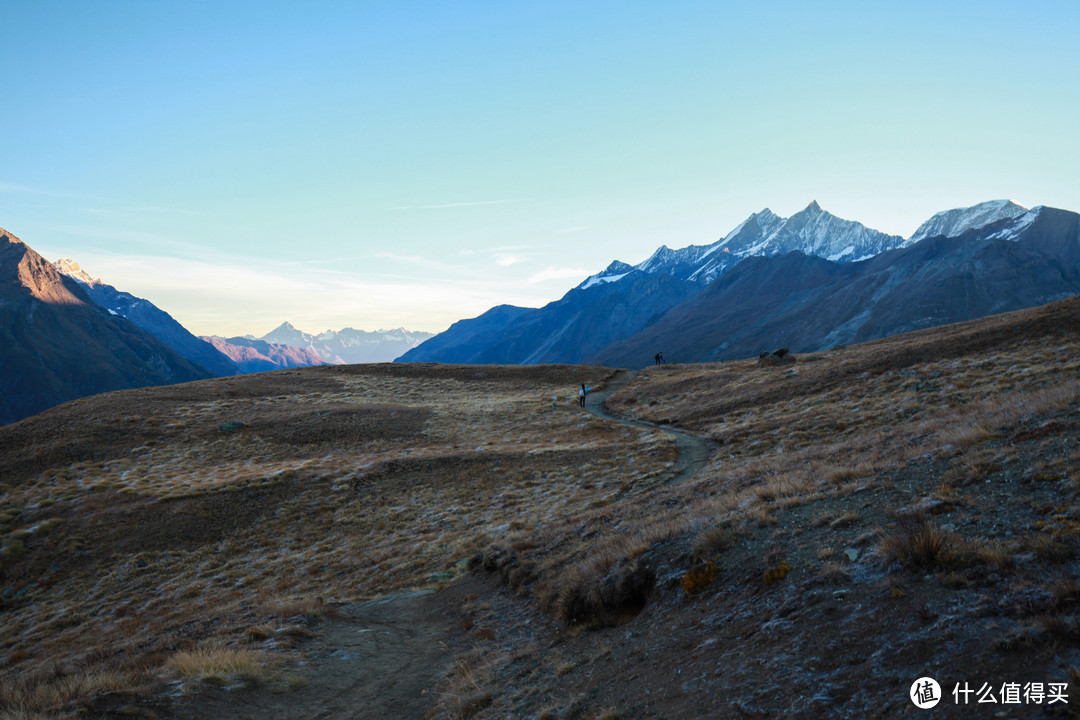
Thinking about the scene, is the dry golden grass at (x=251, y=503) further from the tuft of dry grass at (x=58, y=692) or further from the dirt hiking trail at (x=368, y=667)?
the dirt hiking trail at (x=368, y=667)

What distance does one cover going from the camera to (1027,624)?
547cm

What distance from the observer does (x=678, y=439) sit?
32.0 meters

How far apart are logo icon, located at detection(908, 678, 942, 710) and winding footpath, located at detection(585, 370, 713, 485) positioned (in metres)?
16.8

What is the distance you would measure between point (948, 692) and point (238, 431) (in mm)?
46942

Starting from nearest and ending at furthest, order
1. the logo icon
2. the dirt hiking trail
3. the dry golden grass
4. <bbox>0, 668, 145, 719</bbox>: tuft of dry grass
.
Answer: the logo icon, <bbox>0, 668, 145, 719</bbox>: tuft of dry grass, the dirt hiking trail, the dry golden grass

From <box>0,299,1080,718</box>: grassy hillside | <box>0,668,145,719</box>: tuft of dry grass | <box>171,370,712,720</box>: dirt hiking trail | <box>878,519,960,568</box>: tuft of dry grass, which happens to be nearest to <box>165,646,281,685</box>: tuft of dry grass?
<box>0,299,1080,718</box>: grassy hillside

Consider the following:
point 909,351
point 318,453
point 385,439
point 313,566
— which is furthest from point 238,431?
point 909,351

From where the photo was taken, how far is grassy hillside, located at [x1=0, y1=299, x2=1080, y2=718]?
21.3ft

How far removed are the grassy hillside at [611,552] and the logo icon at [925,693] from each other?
108mm

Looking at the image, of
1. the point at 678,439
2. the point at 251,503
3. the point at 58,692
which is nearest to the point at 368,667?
the point at 58,692

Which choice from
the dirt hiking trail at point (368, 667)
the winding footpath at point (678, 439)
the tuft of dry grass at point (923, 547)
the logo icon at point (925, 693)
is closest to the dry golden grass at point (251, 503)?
the winding footpath at point (678, 439)

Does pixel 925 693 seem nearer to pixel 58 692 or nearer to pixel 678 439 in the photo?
pixel 58 692

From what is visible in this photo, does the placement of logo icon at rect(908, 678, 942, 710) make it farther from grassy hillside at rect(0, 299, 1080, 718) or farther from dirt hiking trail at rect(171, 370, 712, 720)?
dirt hiking trail at rect(171, 370, 712, 720)

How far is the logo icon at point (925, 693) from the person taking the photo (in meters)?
5.15
